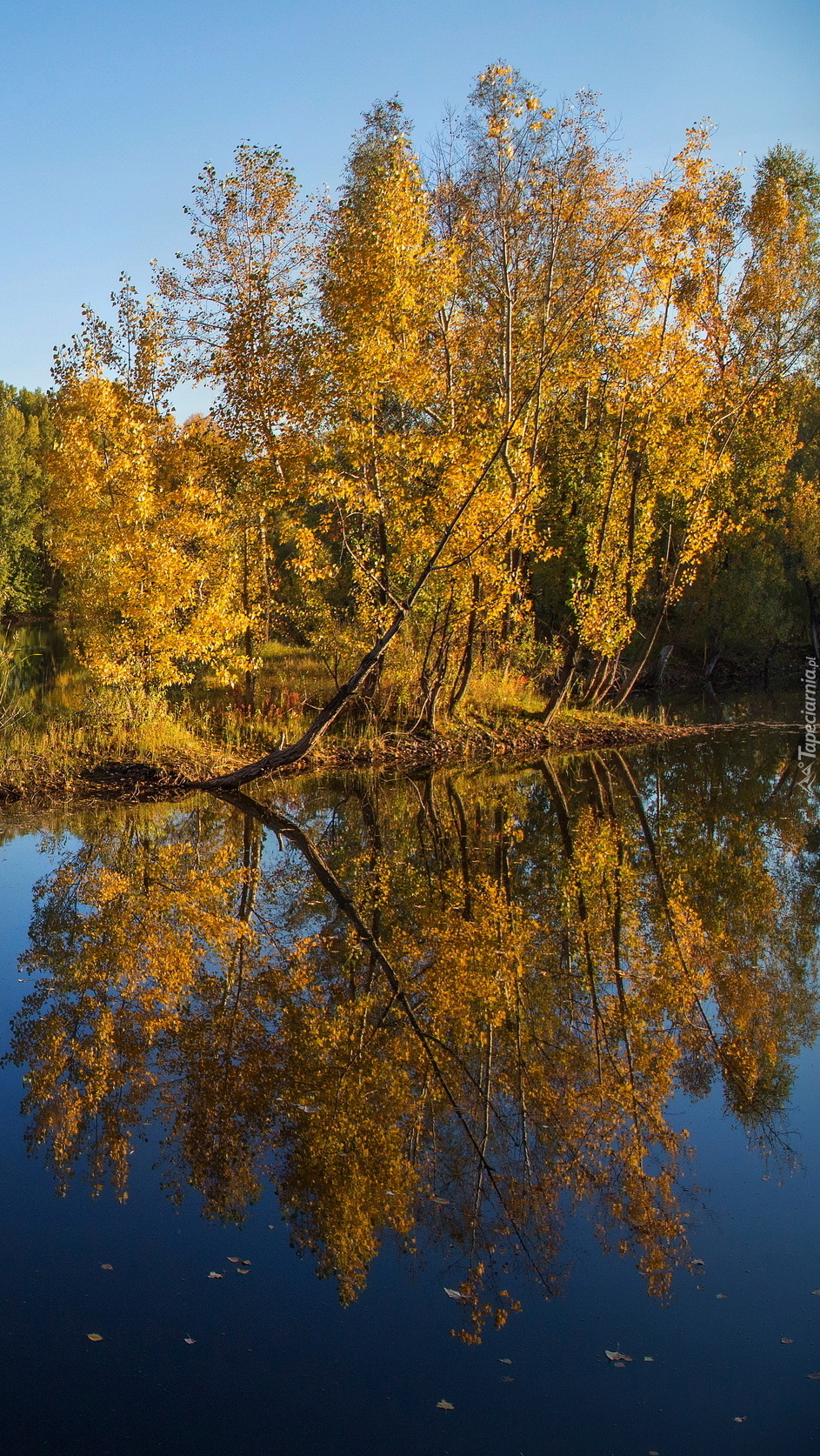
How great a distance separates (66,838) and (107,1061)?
6720 mm

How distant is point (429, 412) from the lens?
19.5 metres

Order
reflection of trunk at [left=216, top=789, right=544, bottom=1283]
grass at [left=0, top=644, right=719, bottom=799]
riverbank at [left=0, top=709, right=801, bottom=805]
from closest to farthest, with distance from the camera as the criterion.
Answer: reflection of trunk at [left=216, top=789, right=544, bottom=1283] < riverbank at [left=0, top=709, right=801, bottom=805] < grass at [left=0, top=644, right=719, bottom=799]

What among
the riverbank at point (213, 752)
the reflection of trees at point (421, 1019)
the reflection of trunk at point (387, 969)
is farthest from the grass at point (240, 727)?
the reflection of trees at point (421, 1019)

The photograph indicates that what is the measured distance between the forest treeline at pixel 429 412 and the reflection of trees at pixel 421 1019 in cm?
605

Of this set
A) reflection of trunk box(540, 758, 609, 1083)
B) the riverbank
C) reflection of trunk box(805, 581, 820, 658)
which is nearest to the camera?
reflection of trunk box(540, 758, 609, 1083)

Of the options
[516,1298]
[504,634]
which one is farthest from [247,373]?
[516,1298]

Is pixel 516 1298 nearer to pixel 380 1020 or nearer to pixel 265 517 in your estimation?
pixel 380 1020

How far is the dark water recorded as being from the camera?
4156 millimetres

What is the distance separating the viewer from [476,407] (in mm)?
18453

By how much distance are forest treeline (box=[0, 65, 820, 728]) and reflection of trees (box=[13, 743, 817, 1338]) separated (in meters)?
6.05

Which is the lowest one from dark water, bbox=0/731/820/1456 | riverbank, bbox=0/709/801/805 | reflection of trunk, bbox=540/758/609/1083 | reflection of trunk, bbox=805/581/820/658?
dark water, bbox=0/731/820/1456

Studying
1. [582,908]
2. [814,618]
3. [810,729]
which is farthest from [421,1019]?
[814,618]

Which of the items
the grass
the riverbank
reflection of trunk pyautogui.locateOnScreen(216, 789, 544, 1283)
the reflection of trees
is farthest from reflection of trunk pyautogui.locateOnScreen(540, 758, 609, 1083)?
the grass

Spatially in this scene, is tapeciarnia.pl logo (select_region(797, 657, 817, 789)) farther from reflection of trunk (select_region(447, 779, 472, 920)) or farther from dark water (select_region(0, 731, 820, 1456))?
dark water (select_region(0, 731, 820, 1456))
